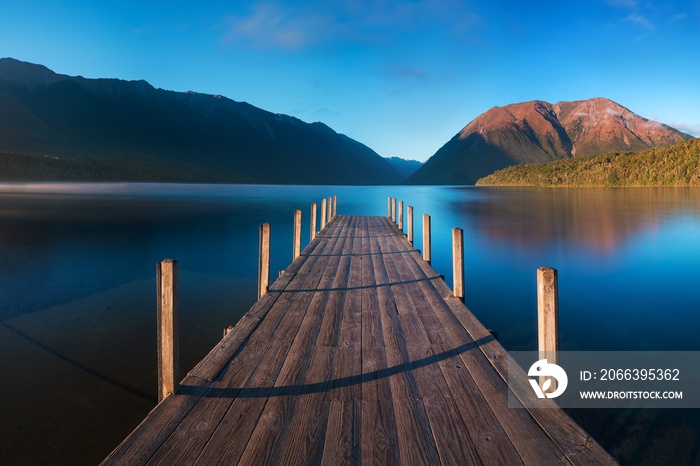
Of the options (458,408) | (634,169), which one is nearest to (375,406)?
(458,408)

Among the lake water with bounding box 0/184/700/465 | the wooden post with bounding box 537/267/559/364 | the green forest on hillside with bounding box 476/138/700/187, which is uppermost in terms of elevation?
the green forest on hillside with bounding box 476/138/700/187

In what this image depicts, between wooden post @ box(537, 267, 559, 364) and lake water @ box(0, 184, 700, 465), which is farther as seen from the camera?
lake water @ box(0, 184, 700, 465)

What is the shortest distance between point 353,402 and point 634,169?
112 m

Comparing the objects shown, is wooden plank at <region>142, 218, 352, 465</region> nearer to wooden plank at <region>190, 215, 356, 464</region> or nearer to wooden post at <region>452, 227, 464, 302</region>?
wooden plank at <region>190, 215, 356, 464</region>

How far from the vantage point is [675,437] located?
452 cm

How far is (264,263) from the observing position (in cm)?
742

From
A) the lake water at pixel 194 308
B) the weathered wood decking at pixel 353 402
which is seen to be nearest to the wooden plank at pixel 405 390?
the weathered wood decking at pixel 353 402

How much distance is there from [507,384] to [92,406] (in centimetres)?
552

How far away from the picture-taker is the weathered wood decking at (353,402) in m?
2.63

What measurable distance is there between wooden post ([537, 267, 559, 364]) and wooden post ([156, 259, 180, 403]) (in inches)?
141

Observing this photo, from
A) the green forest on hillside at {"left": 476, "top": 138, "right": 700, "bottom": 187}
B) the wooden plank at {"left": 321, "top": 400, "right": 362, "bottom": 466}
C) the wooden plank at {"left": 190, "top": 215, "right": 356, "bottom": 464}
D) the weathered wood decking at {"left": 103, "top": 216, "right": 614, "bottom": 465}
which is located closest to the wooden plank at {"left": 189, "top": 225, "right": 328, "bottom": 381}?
the weathered wood decking at {"left": 103, "top": 216, "right": 614, "bottom": 465}

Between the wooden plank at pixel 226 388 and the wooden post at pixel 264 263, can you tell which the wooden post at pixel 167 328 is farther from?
the wooden post at pixel 264 263

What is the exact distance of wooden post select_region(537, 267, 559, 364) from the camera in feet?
11.5

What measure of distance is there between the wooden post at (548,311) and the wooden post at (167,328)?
3.58m
